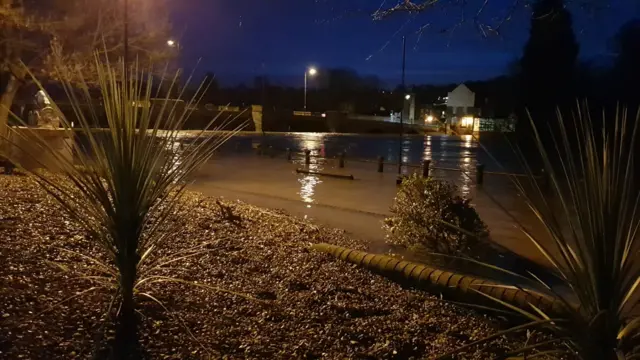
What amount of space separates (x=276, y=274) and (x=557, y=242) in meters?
3.67

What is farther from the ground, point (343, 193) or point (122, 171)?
point (122, 171)

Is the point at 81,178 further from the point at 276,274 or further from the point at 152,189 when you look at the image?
the point at 276,274

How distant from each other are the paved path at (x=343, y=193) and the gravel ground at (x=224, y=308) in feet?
9.77

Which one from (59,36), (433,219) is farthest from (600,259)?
(59,36)

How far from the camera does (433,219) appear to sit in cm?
826

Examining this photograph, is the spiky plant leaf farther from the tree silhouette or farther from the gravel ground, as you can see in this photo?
the tree silhouette

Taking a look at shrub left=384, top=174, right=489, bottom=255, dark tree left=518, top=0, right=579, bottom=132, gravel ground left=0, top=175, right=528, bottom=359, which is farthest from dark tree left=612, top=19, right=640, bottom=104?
gravel ground left=0, top=175, right=528, bottom=359

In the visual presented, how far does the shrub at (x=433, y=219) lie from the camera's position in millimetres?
8398

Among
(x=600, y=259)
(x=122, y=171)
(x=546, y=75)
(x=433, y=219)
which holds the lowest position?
(x=433, y=219)

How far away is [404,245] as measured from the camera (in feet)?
30.3

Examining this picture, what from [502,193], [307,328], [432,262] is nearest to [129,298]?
[307,328]

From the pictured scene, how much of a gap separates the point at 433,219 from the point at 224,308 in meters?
3.89

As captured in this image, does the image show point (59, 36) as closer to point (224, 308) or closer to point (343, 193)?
point (343, 193)

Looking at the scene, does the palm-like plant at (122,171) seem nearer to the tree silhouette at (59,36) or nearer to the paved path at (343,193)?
the paved path at (343,193)
